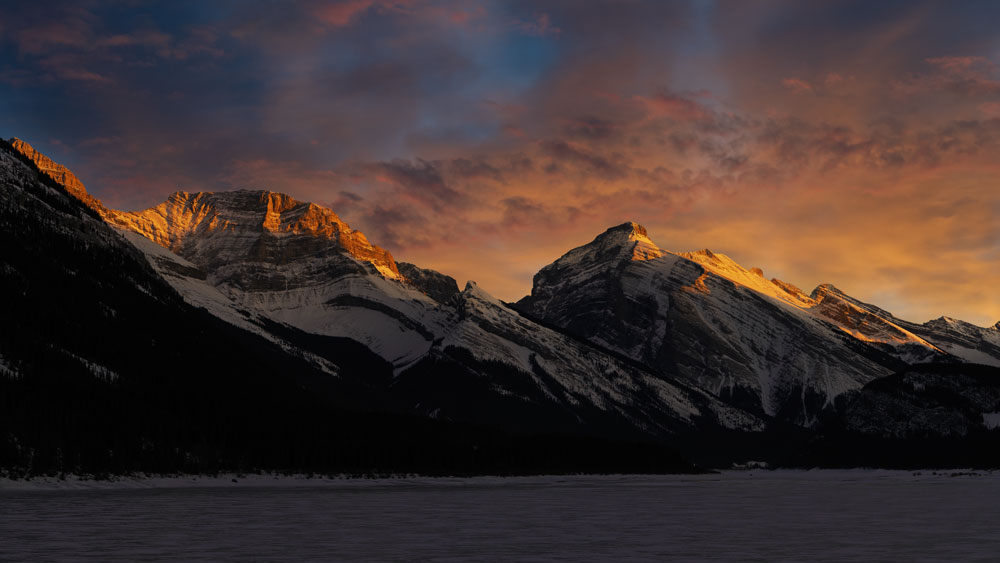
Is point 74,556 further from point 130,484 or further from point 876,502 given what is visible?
point 130,484

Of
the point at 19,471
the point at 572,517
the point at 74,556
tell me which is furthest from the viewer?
the point at 19,471

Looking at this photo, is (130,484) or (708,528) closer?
(708,528)

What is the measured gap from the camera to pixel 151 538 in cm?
6931

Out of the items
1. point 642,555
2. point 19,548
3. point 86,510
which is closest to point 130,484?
point 86,510

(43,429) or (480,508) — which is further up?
(43,429)

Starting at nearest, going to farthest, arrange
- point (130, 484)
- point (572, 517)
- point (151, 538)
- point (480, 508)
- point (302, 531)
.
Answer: point (151, 538)
point (302, 531)
point (572, 517)
point (480, 508)
point (130, 484)

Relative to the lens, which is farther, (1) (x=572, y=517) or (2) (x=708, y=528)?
(1) (x=572, y=517)

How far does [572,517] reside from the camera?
99.4 meters

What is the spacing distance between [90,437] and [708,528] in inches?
5723

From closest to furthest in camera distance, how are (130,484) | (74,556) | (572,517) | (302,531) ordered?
(74,556)
(302,531)
(572,517)
(130,484)

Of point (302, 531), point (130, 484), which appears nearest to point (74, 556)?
point (302, 531)

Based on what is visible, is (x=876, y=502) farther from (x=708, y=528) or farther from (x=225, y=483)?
(x=225, y=483)

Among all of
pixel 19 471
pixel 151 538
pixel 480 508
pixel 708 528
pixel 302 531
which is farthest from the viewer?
pixel 19 471

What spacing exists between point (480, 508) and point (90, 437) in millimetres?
106843
